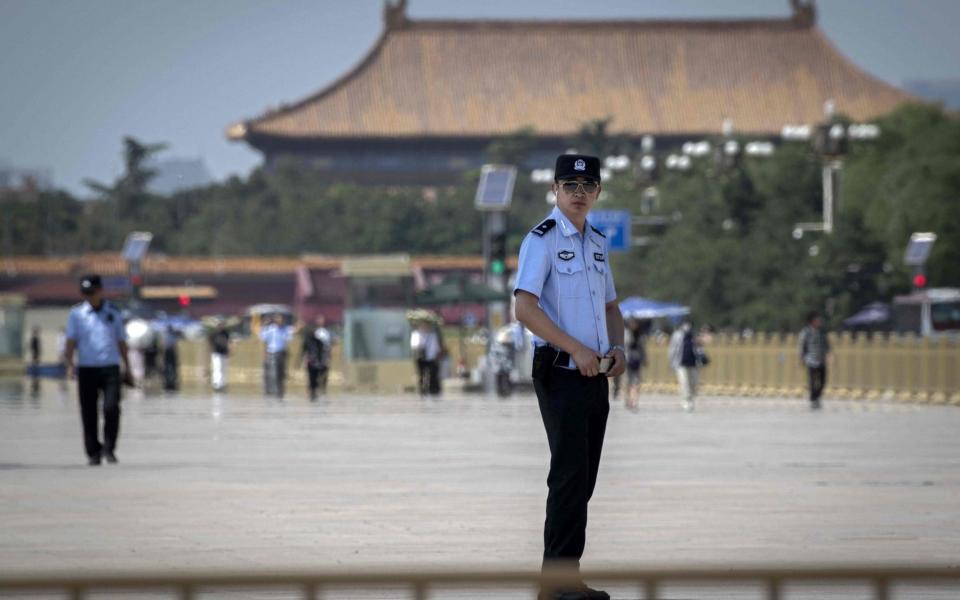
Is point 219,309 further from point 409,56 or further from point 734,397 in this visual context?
point 734,397

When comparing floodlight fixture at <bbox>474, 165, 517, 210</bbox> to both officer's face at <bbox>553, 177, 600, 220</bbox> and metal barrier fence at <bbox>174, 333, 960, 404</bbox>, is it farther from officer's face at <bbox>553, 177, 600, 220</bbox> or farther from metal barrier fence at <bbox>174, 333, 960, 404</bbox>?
officer's face at <bbox>553, 177, 600, 220</bbox>

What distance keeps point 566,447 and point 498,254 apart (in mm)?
29733

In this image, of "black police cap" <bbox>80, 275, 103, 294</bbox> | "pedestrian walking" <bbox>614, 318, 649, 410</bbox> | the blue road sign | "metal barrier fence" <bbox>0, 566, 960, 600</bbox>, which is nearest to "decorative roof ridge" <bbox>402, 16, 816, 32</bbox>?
the blue road sign

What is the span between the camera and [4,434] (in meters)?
21.7

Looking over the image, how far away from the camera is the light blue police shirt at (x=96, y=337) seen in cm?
1579

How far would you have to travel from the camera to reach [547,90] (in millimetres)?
117125

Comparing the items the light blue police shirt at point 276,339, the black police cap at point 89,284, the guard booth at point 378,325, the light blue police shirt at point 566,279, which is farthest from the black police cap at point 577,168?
the guard booth at point 378,325

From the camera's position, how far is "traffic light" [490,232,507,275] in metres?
36.9

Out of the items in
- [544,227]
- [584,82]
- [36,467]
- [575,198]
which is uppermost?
[584,82]

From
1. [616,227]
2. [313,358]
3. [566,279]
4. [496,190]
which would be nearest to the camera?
[566,279]

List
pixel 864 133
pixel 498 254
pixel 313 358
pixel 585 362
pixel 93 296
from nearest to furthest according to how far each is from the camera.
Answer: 1. pixel 585 362
2. pixel 93 296
3. pixel 313 358
4. pixel 498 254
5. pixel 864 133

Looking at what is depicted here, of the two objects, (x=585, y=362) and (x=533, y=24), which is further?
(x=533, y=24)

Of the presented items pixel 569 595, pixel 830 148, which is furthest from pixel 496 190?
pixel 569 595

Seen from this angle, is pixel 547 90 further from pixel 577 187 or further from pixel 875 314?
pixel 577 187
